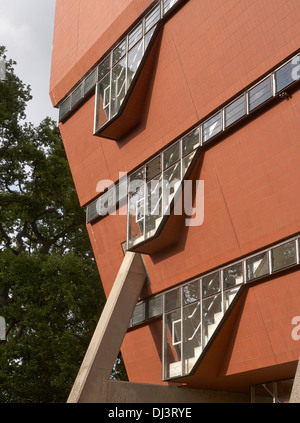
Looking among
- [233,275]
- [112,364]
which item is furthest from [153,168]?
[112,364]

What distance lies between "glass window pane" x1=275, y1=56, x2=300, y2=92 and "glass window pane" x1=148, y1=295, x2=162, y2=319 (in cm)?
657

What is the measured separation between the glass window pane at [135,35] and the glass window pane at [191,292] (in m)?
6.61

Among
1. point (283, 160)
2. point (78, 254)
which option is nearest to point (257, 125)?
point (283, 160)

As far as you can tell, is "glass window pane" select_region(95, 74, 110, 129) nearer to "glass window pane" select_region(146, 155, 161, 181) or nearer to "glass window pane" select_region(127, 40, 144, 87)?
"glass window pane" select_region(127, 40, 144, 87)

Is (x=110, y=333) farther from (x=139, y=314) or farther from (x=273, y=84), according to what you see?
(x=273, y=84)

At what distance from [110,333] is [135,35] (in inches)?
312

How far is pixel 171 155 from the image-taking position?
54.7 ft

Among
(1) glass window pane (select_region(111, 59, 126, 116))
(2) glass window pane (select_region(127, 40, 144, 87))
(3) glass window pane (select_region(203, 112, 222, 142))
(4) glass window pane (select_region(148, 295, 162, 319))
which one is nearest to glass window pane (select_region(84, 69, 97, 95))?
(1) glass window pane (select_region(111, 59, 126, 116))

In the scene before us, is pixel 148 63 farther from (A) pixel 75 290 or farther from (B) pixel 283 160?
(A) pixel 75 290

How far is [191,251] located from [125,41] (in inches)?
245

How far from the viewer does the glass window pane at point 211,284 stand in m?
15.2

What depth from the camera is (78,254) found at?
1252 inches

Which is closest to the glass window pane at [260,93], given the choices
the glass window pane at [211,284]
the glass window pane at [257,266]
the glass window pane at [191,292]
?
the glass window pane at [257,266]

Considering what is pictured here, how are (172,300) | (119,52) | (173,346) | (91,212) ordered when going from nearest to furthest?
1. (173,346)
2. (172,300)
3. (119,52)
4. (91,212)
